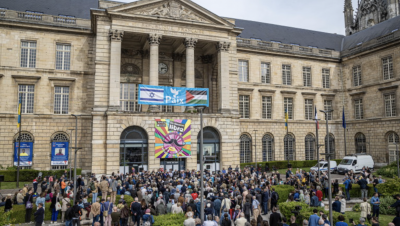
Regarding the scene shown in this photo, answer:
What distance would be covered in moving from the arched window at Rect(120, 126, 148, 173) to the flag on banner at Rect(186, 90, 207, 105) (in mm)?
5735

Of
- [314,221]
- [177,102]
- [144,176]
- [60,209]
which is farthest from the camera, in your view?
[177,102]

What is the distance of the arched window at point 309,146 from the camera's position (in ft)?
152

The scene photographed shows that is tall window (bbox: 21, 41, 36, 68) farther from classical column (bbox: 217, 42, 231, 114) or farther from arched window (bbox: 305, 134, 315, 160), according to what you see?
arched window (bbox: 305, 134, 315, 160)

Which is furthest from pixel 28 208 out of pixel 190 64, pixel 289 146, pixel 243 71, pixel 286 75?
pixel 286 75

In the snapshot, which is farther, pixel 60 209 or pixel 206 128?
pixel 206 128

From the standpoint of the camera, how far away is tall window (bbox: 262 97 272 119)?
44.3 m

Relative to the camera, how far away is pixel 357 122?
4534 cm

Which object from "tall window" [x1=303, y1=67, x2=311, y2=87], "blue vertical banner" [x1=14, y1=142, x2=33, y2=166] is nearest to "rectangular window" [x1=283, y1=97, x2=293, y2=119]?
"tall window" [x1=303, y1=67, x2=311, y2=87]

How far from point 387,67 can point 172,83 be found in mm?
27831

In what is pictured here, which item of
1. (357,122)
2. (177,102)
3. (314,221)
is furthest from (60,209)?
(357,122)

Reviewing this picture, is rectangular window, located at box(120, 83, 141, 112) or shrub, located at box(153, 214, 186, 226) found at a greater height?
rectangular window, located at box(120, 83, 141, 112)

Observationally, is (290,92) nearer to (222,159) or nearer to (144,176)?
(222,159)

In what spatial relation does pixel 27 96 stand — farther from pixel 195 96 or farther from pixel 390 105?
pixel 390 105

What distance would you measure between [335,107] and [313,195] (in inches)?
1302
